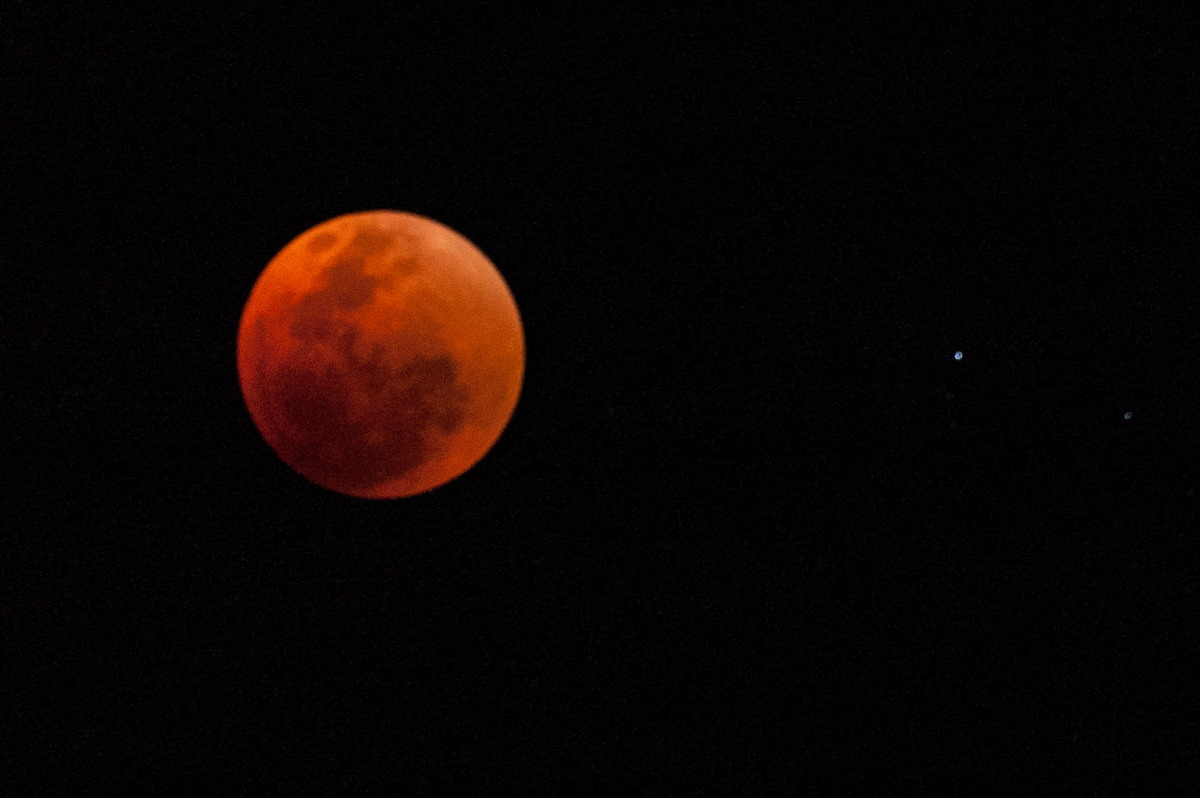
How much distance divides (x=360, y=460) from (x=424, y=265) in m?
1.02

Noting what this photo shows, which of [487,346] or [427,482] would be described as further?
[427,482]

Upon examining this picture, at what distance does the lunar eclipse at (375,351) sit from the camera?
3.65m

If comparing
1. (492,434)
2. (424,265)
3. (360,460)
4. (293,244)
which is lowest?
(360,460)

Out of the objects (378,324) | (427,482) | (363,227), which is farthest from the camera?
(427,482)

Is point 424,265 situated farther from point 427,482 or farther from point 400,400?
point 427,482

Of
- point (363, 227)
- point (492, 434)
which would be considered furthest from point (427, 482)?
point (363, 227)

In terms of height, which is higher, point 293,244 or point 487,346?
point 293,244

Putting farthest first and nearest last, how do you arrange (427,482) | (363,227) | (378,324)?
1. (427,482)
2. (363,227)
3. (378,324)

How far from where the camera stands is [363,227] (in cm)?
388

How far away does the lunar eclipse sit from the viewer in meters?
3.65

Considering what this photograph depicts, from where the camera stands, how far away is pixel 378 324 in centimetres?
364

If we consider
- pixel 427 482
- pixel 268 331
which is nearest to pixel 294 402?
pixel 268 331

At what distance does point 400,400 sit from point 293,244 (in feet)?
3.52

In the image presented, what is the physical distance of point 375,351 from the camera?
363 centimetres
